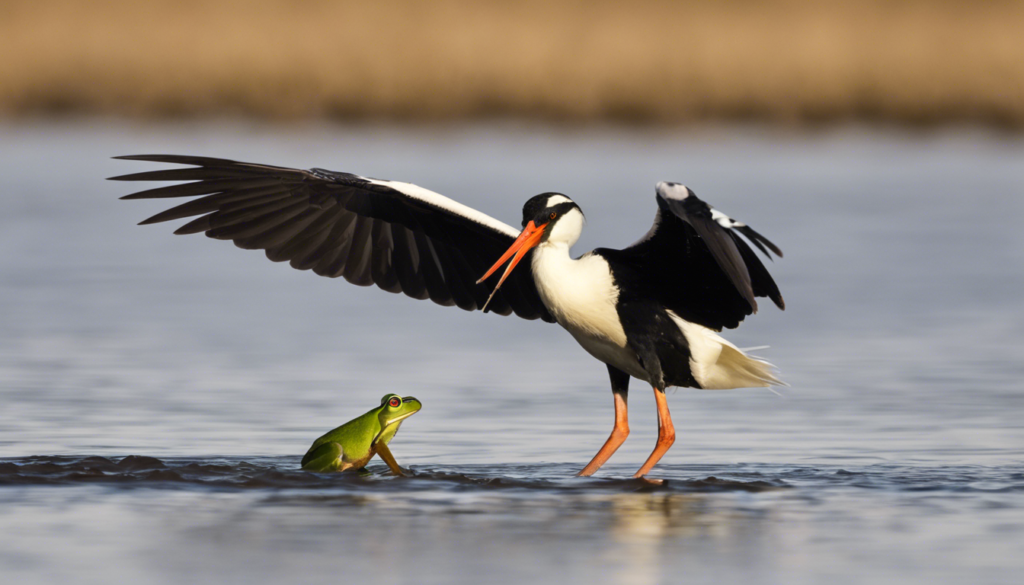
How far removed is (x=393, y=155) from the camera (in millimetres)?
23359

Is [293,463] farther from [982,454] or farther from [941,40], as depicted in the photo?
[941,40]

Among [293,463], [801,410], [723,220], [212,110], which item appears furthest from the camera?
[212,110]

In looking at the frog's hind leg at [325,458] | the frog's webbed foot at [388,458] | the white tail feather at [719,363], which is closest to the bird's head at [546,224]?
the white tail feather at [719,363]

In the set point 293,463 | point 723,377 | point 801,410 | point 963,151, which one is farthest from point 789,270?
point 963,151

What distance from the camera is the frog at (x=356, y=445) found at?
25.7 feet

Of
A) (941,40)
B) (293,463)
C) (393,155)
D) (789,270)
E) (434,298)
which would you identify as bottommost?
(293,463)

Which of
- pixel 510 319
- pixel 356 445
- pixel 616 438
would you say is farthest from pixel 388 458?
pixel 510 319

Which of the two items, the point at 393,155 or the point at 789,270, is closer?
the point at 789,270

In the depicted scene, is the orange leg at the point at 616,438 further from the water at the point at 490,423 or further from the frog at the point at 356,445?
the frog at the point at 356,445

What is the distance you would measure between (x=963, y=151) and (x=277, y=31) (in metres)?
10.4

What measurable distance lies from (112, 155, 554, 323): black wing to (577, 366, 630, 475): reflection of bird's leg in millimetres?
587

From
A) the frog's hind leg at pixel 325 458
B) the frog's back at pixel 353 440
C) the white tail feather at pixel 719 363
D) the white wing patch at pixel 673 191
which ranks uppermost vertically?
the white wing patch at pixel 673 191

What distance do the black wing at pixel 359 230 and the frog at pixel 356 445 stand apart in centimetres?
118

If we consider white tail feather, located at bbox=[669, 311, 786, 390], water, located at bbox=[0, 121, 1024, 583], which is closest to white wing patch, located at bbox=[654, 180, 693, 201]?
white tail feather, located at bbox=[669, 311, 786, 390]
